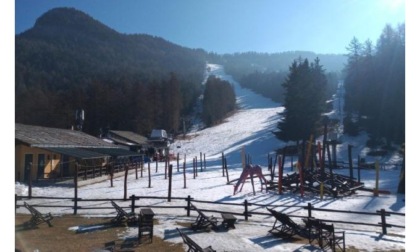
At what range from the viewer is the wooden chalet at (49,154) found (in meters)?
18.2

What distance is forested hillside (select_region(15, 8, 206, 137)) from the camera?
737 centimetres

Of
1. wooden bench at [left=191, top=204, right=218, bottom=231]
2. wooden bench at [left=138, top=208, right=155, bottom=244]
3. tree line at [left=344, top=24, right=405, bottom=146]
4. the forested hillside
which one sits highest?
the forested hillside

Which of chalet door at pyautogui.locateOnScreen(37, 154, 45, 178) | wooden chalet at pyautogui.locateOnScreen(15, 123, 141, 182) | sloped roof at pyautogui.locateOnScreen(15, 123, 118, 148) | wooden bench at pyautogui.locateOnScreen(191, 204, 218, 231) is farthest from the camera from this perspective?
chalet door at pyautogui.locateOnScreen(37, 154, 45, 178)

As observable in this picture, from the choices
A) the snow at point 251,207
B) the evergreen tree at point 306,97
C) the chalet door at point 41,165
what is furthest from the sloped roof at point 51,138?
the evergreen tree at point 306,97

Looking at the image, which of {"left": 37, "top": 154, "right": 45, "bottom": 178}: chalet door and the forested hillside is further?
{"left": 37, "top": 154, "right": 45, "bottom": 178}: chalet door

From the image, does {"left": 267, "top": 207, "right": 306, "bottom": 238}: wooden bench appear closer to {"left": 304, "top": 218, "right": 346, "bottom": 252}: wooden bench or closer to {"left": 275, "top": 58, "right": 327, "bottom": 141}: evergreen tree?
{"left": 304, "top": 218, "right": 346, "bottom": 252}: wooden bench

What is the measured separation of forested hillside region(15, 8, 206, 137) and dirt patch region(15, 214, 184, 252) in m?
3.13

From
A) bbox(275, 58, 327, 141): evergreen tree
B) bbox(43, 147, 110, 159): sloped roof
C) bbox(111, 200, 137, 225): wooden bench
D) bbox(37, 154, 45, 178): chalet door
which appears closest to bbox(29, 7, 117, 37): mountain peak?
bbox(111, 200, 137, 225): wooden bench

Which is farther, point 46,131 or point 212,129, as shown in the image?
point 212,129

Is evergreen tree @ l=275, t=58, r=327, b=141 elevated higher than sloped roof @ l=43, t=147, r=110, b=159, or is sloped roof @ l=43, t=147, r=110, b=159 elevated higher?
evergreen tree @ l=275, t=58, r=327, b=141

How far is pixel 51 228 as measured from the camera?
31.6ft
